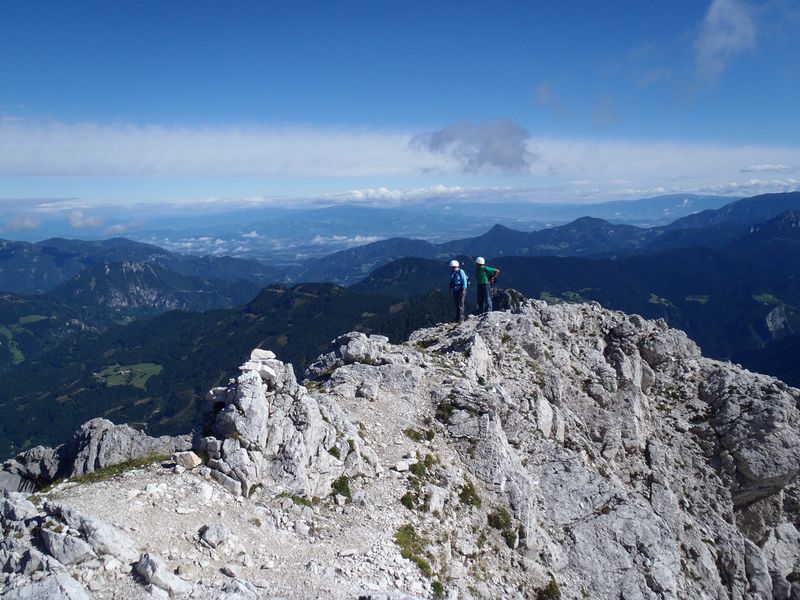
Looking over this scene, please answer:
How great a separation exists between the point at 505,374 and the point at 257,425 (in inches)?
769

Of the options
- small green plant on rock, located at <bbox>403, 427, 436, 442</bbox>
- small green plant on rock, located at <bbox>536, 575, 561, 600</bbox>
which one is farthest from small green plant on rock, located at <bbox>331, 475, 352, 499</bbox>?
→ small green plant on rock, located at <bbox>536, 575, 561, 600</bbox>

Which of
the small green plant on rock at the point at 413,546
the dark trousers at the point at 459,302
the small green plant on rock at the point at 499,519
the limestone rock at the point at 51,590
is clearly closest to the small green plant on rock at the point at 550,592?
the small green plant on rock at the point at 499,519

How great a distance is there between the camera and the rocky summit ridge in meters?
13.9

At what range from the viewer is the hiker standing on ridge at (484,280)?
1556 inches

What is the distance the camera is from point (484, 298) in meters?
42.4

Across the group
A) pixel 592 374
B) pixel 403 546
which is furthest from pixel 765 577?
pixel 403 546

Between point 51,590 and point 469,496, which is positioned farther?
point 469,496

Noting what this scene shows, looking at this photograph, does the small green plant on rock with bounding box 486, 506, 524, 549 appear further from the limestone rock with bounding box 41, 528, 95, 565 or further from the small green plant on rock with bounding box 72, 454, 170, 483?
the limestone rock with bounding box 41, 528, 95, 565

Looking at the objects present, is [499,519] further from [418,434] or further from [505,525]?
[418,434]

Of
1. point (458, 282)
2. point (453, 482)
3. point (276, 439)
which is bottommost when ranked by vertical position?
point (453, 482)

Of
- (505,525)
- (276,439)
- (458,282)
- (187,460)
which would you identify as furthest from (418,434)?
(458,282)

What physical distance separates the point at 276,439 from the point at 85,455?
33.2ft

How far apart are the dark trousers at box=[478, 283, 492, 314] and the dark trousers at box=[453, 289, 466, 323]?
220cm

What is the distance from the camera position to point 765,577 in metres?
31.5
